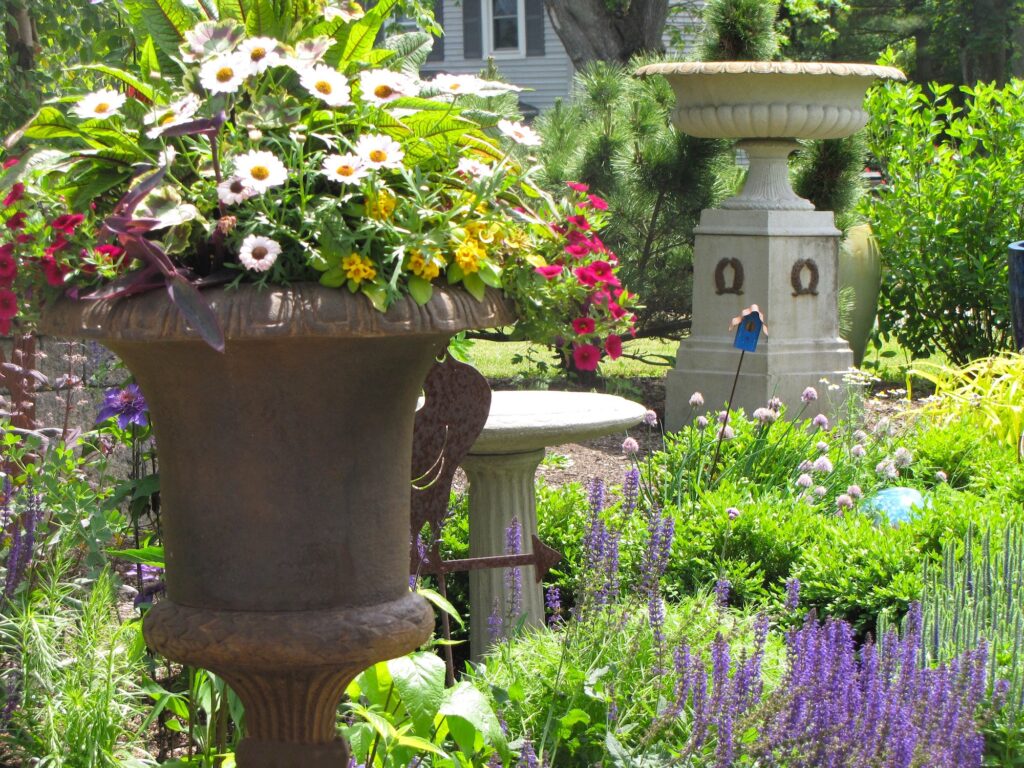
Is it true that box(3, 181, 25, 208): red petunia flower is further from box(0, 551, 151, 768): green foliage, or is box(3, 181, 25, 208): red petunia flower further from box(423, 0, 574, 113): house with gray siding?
box(423, 0, 574, 113): house with gray siding

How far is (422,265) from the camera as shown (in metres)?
1.75

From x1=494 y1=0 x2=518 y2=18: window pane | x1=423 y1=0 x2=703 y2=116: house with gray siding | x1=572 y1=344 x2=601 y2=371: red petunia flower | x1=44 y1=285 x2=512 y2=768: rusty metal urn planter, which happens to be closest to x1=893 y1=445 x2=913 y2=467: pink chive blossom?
x1=572 y1=344 x2=601 y2=371: red petunia flower

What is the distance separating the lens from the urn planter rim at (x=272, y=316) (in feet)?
5.46

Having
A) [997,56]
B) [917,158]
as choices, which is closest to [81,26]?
[917,158]

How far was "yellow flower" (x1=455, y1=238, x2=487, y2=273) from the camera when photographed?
179cm

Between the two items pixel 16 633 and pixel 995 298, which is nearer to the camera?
pixel 16 633

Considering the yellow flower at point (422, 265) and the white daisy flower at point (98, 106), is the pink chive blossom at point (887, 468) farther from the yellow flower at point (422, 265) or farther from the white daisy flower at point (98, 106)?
the white daisy flower at point (98, 106)

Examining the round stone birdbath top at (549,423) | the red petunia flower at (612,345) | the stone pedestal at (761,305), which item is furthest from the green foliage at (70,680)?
the stone pedestal at (761,305)

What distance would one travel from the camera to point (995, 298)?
807 cm

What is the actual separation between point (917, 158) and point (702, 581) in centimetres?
540

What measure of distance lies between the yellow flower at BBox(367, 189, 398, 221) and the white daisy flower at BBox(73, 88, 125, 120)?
1.17 feet

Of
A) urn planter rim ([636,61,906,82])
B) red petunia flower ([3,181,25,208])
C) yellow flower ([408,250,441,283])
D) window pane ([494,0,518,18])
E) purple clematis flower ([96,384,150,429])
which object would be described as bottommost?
purple clematis flower ([96,384,150,429])

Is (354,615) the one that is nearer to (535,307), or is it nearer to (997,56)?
(535,307)

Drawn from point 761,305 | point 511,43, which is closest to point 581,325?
point 761,305
